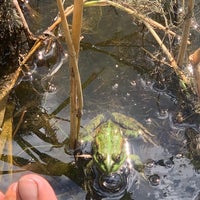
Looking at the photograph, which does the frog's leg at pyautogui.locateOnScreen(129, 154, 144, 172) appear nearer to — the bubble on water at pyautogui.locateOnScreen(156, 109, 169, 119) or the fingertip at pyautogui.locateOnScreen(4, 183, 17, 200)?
the bubble on water at pyautogui.locateOnScreen(156, 109, 169, 119)

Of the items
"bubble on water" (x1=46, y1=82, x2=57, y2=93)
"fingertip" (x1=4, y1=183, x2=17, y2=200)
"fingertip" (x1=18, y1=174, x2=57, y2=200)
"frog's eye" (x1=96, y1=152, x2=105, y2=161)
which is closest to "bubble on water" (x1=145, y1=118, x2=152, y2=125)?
"frog's eye" (x1=96, y1=152, x2=105, y2=161)

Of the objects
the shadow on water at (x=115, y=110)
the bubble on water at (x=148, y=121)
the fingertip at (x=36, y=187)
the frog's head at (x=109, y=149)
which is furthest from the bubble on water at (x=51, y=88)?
the fingertip at (x=36, y=187)

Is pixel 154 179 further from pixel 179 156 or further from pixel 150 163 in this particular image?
pixel 179 156

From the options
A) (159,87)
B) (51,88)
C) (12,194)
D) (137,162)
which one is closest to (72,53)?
(12,194)

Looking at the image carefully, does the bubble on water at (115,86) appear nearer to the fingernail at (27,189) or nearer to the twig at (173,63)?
the twig at (173,63)

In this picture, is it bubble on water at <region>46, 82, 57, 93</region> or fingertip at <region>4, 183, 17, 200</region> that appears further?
bubble on water at <region>46, 82, 57, 93</region>

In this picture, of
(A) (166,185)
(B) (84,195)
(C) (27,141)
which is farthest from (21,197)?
(A) (166,185)
